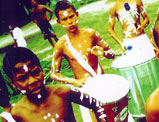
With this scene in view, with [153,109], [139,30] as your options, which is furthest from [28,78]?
[139,30]

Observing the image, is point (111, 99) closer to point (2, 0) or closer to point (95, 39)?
point (95, 39)

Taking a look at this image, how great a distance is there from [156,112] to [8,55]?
128 cm

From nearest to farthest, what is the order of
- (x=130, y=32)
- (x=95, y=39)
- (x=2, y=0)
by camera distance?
(x=95, y=39), (x=130, y=32), (x=2, y=0)

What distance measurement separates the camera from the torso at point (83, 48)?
3.33m

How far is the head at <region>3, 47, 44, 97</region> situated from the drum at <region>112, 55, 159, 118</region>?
163 cm

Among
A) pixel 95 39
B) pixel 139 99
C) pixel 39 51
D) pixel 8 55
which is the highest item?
pixel 8 55

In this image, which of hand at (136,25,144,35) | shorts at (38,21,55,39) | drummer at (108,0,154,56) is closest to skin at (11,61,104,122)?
drummer at (108,0,154,56)

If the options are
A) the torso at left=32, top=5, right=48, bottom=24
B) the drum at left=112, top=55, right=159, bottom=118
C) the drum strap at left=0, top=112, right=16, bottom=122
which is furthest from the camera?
the torso at left=32, top=5, right=48, bottom=24

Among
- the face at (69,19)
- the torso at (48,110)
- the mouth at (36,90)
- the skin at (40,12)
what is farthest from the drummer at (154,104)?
the skin at (40,12)

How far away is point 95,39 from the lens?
11.2ft

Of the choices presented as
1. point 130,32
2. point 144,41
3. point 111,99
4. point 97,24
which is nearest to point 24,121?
point 111,99

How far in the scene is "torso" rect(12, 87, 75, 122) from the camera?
2.18m

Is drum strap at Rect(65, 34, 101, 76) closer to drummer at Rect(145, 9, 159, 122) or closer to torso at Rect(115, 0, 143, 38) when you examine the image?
torso at Rect(115, 0, 143, 38)

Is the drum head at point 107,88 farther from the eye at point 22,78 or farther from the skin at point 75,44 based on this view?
the eye at point 22,78
